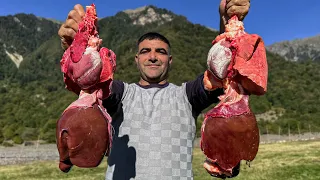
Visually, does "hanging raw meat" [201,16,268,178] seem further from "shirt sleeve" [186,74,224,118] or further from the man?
the man

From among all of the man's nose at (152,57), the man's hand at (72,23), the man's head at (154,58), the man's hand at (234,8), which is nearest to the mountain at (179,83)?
the man's head at (154,58)

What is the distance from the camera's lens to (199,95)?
12.3 feet

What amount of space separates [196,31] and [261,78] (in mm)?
149242

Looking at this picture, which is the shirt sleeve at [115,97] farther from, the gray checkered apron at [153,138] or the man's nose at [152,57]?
the man's nose at [152,57]

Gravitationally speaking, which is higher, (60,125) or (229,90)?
(229,90)

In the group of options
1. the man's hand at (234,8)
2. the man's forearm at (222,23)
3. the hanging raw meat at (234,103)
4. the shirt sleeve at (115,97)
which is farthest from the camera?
the shirt sleeve at (115,97)

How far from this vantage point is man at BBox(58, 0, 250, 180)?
3.89 metres

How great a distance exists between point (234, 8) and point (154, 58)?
1527 millimetres

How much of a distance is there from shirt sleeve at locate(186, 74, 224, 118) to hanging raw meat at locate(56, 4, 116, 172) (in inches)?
36.8

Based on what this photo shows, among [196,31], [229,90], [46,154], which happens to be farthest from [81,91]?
[196,31]

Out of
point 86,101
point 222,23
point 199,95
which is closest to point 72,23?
point 86,101

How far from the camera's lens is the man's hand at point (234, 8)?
2693 mm

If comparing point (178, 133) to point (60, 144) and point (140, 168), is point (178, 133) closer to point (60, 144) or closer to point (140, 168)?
point (140, 168)

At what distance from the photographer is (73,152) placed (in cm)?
260
